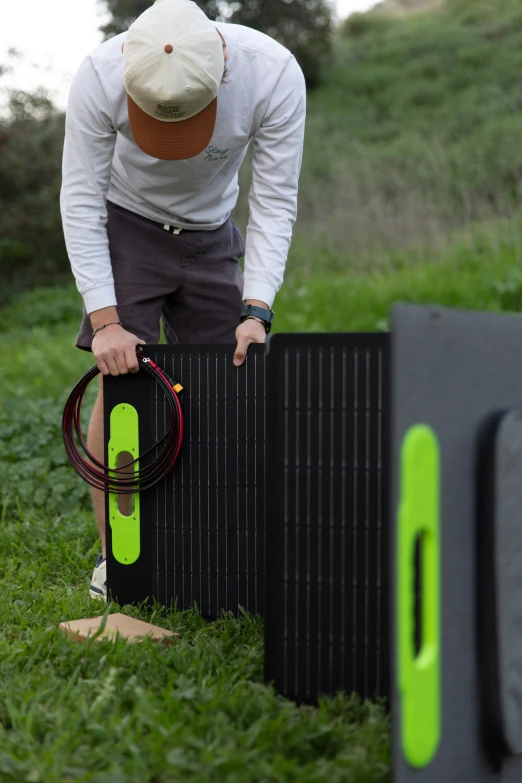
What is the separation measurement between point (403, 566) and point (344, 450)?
1.78 ft

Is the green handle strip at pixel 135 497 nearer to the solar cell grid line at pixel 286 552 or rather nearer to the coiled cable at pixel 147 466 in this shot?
the coiled cable at pixel 147 466

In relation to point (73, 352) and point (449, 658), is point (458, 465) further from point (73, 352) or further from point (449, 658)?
point (73, 352)

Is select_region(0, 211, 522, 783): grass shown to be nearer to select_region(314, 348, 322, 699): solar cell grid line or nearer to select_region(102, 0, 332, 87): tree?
select_region(314, 348, 322, 699): solar cell grid line

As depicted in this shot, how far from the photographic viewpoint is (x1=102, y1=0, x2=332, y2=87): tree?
1977 centimetres

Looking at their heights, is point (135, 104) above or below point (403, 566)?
above

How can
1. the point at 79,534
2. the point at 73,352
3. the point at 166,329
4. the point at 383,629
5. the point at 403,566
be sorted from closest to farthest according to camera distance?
the point at 403,566 → the point at 383,629 → the point at 166,329 → the point at 79,534 → the point at 73,352

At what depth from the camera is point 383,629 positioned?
169cm

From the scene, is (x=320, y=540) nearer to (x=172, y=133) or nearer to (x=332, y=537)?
(x=332, y=537)

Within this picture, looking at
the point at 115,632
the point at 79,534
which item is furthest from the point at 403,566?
the point at 79,534

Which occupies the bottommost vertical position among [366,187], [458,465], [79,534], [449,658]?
[79,534]

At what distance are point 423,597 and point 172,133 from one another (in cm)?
A: 148

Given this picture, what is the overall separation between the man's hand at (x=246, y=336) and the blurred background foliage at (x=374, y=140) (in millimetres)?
5626

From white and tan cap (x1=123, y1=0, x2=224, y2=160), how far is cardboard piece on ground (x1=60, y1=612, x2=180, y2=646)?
1.26m

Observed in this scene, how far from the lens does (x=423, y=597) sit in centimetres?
128
